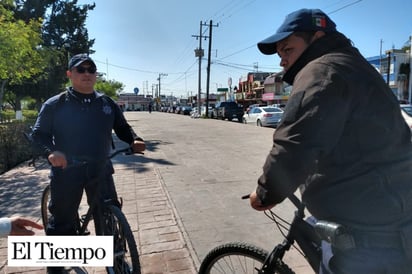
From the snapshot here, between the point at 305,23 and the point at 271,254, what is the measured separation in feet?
4.13

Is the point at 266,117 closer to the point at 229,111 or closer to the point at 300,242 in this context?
the point at 229,111

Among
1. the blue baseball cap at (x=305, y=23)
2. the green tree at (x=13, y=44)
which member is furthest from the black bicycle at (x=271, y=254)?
the green tree at (x=13, y=44)

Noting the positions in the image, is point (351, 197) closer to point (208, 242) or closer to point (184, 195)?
point (208, 242)

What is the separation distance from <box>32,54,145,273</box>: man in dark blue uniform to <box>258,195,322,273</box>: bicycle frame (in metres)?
1.47

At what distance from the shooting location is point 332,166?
1587 mm

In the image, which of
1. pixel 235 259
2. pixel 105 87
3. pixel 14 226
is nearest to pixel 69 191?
pixel 14 226

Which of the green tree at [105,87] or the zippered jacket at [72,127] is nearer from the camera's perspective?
the zippered jacket at [72,127]

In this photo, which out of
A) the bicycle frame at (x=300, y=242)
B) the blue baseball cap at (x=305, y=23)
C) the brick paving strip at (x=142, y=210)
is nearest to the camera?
the blue baseball cap at (x=305, y=23)

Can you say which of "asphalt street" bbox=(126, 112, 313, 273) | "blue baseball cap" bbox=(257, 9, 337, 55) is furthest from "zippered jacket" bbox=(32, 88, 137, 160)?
"blue baseball cap" bbox=(257, 9, 337, 55)

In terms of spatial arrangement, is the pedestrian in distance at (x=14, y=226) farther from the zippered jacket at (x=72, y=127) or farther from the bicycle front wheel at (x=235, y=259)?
the bicycle front wheel at (x=235, y=259)

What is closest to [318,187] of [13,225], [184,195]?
[13,225]

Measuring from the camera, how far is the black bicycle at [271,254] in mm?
1924

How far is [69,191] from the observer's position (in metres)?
2.92

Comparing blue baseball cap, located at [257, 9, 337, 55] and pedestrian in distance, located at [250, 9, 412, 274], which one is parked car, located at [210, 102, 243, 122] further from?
pedestrian in distance, located at [250, 9, 412, 274]
